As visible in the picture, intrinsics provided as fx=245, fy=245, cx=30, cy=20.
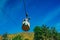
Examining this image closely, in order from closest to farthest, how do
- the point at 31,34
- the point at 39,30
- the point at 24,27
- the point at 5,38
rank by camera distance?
1. the point at 24,27
2. the point at 39,30
3. the point at 5,38
4. the point at 31,34

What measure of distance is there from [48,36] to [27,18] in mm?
83951

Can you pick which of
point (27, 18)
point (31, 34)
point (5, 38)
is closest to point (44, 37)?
point (5, 38)

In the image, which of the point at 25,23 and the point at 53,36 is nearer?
the point at 25,23

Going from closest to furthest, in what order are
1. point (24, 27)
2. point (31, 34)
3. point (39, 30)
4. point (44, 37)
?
1. point (24, 27)
2. point (44, 37)
3. point (39, 30)
4. point (31, 34)

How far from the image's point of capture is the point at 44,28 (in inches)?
4085

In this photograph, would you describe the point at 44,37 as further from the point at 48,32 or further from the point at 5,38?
the point at 5,38

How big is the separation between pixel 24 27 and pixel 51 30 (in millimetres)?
90483

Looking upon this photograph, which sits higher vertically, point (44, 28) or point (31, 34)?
point (31, 34)

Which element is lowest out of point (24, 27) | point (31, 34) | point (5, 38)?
point (24, 27)

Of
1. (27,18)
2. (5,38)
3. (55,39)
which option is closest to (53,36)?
(55,39)

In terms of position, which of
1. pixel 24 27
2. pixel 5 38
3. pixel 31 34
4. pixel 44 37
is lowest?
pixel 24 27

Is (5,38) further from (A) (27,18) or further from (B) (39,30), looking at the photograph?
(A) (27,18)

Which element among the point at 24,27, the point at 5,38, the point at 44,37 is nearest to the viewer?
the point at 24,27

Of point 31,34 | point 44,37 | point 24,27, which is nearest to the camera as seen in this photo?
point 24,27
